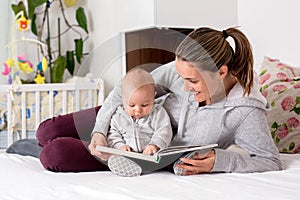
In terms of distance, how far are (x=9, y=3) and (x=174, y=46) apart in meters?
2.28

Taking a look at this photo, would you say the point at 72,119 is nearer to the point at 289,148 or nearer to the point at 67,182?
the point at 67,182

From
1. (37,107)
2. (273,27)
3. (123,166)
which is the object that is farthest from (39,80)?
(123,166)

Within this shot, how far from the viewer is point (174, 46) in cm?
156

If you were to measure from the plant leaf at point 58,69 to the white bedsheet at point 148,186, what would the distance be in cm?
188

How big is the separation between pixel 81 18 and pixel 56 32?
220mm

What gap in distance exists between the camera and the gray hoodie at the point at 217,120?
1549mm

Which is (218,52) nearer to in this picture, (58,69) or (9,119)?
(9,119)

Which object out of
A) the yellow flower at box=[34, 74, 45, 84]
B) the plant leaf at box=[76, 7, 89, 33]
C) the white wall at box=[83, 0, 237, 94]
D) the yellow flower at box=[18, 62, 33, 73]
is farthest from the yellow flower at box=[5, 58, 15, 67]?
the white wall at box=[83, 0, 237, 94]

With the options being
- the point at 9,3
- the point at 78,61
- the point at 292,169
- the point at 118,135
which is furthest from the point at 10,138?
the point at 292,169

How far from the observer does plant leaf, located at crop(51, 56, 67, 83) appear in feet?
11.2

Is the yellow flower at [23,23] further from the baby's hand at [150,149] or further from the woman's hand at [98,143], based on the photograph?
the baby's hand at [150,149]

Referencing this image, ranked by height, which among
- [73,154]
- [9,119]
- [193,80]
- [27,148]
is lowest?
[9,119]

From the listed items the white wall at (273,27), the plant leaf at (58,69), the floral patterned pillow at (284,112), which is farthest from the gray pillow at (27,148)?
the plant leaf at (58,69)

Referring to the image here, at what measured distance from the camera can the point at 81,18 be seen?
3.56m
